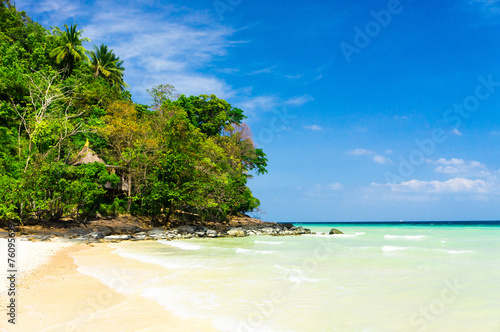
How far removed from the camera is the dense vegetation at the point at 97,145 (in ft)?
55.4

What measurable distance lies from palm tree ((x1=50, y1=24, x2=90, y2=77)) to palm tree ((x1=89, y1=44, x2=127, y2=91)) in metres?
2.40

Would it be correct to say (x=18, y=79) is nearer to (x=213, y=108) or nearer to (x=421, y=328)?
(x=213, y=108)

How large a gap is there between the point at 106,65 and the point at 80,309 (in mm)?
33995

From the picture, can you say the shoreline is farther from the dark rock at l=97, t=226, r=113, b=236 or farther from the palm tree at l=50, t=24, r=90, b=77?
the palm tree at l=50, t=24, r=90, b=77

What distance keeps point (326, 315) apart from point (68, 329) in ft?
11.8

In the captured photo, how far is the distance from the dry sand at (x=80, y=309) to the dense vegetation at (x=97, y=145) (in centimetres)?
1073

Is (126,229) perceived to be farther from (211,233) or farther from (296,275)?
(296,275)

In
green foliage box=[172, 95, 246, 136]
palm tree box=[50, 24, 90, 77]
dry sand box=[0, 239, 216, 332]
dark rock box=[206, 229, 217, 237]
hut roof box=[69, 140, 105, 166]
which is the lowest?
dark rock box=[206, 229, 217, 237]

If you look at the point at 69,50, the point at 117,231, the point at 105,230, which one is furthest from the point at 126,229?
the point at 69,50

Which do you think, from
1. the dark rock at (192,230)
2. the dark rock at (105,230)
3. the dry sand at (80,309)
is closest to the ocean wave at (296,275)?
the dry sand at (80,309)

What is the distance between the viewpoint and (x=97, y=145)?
23016mm

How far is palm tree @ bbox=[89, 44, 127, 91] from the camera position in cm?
3275

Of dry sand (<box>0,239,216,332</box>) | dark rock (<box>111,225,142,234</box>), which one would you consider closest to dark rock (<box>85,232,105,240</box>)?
dark rock (<box>111,225,142,234</box>)

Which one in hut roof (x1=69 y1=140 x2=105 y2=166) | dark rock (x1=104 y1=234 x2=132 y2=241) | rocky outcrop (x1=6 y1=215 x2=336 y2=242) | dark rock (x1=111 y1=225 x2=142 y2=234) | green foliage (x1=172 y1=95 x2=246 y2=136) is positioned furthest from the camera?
green foliage (x1=172 y1=95 x2=246 y2=136)
